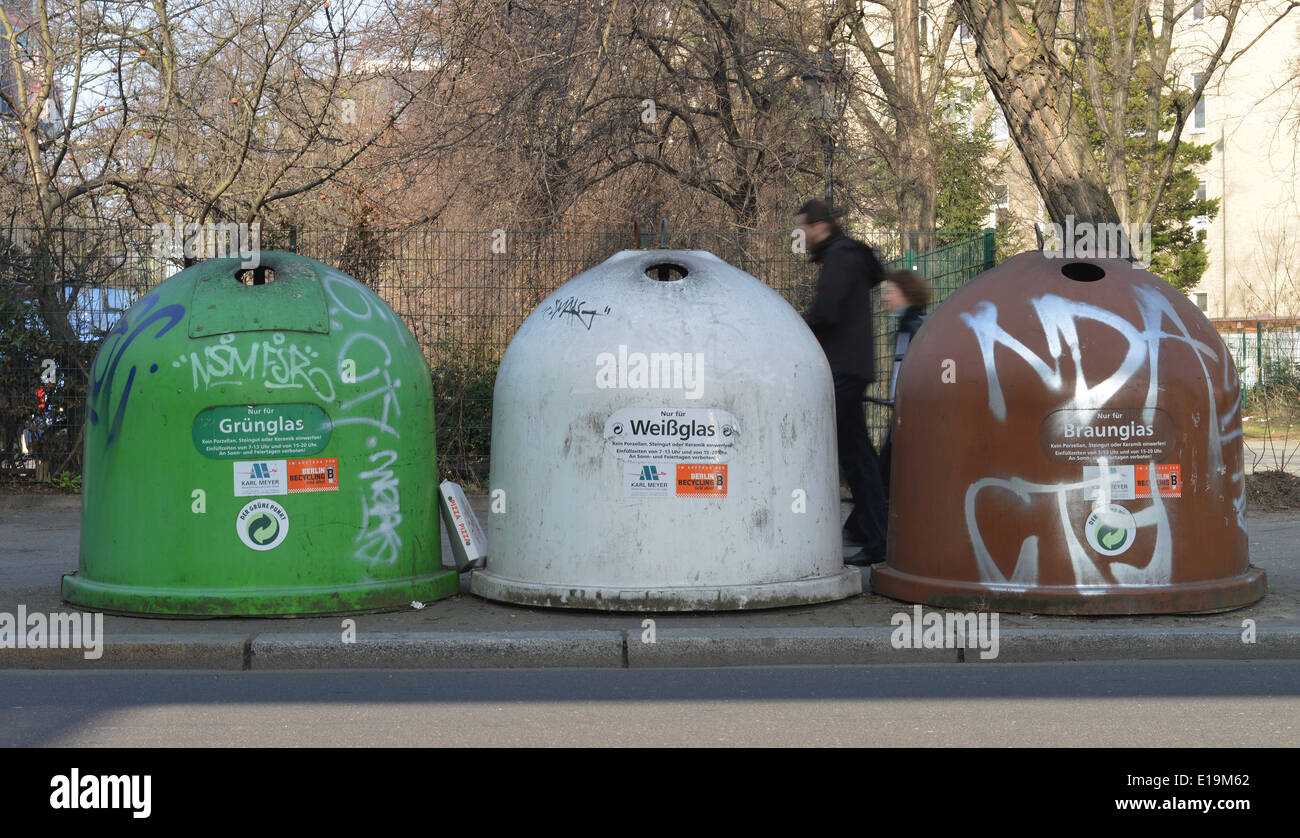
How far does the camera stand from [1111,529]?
564 cm

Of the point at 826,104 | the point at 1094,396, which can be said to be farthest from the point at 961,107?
the point at 1094,396

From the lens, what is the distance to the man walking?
23.3 feet

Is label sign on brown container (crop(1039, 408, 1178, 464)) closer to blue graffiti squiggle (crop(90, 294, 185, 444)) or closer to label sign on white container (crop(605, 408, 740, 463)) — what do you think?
label sign on white container (crop(605, 408, 740, 463))

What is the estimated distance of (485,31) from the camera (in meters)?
12.4

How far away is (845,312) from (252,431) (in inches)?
128

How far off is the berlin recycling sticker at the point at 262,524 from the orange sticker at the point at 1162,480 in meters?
3.73

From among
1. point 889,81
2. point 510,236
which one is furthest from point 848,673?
point 889,81

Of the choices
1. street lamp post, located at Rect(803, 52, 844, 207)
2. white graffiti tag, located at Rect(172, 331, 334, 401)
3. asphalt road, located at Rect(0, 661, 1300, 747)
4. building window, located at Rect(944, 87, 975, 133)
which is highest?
building window, located at Rect(944, 87, 975, 133)

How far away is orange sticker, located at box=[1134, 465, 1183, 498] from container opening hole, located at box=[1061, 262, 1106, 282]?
1.07m

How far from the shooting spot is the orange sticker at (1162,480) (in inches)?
222

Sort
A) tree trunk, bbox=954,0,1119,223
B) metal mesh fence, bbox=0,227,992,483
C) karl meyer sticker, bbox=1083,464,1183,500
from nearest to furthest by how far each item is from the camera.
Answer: karl meyer sticker, bbox=1083,464,1183,500 < tree trunk, bbox=954,0,1119,223 < metal mesh fence, bbox=0,227,992,483

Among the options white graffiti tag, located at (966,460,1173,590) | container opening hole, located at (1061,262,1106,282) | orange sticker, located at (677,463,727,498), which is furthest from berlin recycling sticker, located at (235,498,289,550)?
container opening hole, located at (1061,262,1106,282)

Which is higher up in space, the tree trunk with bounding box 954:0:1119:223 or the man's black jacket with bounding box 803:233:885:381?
the tree trunk with bounding box 954:0:1119:223
